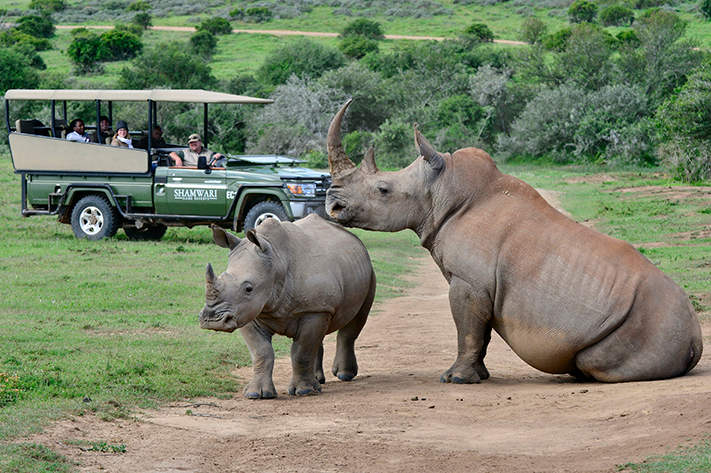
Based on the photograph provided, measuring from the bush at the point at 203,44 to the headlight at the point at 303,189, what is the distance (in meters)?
43.8

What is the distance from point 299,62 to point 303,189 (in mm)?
34508

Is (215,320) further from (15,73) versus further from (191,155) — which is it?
(15,73)

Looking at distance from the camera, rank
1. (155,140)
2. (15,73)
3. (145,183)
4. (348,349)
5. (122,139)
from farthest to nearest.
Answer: (15,73), (155,140), (122,139), (145,183), (348,349)

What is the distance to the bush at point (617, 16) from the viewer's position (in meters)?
66.4

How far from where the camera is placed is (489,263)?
307 inches

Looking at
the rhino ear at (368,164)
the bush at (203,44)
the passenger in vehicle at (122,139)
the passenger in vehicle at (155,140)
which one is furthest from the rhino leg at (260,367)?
the bush at (203,44)

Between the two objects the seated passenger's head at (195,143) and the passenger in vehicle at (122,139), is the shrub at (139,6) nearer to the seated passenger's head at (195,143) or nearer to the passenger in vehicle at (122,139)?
the passenger in vehicle at (122,139)

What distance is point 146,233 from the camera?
19.5 metres

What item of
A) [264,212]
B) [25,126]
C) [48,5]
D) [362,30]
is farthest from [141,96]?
[48,5]

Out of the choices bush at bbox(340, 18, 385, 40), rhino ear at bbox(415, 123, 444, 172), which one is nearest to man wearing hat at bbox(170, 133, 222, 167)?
rhino ear at bbox(415, 123, 444, 172)

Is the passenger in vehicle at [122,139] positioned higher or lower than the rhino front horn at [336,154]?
lower

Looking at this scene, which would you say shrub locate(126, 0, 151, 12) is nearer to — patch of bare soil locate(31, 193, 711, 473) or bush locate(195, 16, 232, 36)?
bush locate(195, 16, 232, 36)

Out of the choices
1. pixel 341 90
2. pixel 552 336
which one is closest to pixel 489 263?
pixel 552 336

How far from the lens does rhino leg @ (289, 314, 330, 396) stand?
768 centimetres
